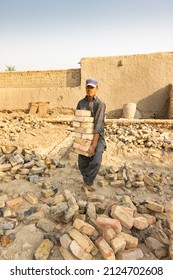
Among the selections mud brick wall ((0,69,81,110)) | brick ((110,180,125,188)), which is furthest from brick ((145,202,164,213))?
mud brick wall ((0,69,81,110))

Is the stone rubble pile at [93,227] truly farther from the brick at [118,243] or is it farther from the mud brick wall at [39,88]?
the mud brick wall at [39,88]

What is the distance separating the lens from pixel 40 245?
2006 millimetres

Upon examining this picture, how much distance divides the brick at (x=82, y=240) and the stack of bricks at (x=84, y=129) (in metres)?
1.09

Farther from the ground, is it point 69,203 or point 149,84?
point 149,84

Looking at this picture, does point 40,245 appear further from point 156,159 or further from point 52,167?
point 156,159

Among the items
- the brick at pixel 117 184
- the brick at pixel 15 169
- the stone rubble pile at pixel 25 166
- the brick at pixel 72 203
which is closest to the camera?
the brick at pixel 72 203

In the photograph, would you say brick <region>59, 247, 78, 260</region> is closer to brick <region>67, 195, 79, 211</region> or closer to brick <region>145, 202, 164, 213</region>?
brick <region>67, 195, 79, 211</region>

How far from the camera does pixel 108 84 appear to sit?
34.6ft

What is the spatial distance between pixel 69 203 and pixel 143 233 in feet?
3.07

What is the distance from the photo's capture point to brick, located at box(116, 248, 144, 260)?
6.15 ft

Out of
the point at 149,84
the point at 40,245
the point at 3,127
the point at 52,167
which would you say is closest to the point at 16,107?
the point at 3,127

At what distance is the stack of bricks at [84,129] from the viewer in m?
2.82

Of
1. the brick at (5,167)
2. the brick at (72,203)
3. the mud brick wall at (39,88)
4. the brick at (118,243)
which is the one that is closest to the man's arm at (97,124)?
the brick at (72,203)

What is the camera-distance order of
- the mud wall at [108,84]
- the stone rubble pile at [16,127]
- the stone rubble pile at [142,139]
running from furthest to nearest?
the mud wall at [108,84] < the stone rubble pile at [16,127] < the stone rubble pile at [142,139]
